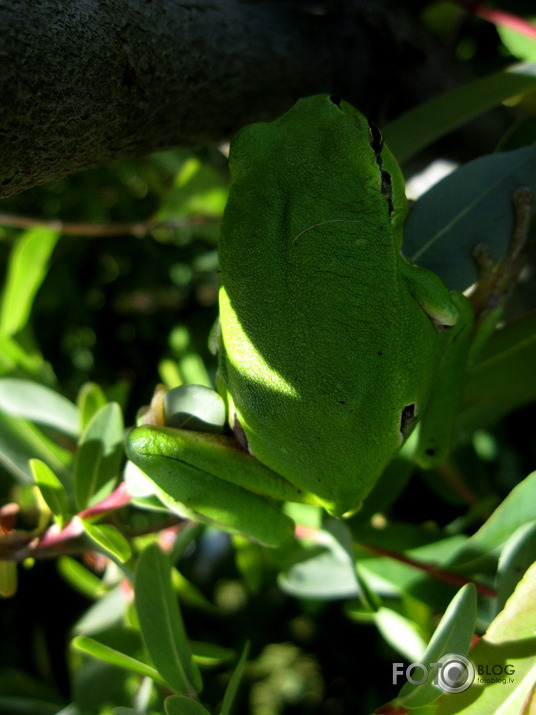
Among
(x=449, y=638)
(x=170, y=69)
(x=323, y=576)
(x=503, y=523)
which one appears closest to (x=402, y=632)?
(x=323, y=576)

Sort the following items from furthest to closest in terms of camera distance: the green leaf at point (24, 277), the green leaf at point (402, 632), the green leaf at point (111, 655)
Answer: the green leaf at point (24, 277)
the green leaf at point (402, 632)
the green leaf at point (111, 655)

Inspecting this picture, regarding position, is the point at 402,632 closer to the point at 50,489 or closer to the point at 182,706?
the point at 182,706

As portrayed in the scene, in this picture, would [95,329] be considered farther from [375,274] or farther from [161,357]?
[375,274]

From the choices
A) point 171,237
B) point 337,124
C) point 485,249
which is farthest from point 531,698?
point 171,237

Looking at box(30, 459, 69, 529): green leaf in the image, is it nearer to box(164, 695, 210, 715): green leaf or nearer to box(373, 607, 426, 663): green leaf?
box(164, 695, 210, 715): green leaf

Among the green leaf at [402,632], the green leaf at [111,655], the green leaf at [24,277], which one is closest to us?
the green leaf at [111,655]

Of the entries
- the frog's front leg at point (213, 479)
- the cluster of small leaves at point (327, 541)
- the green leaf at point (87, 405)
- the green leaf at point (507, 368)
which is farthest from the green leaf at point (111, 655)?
the green leaf at point (507, 368)

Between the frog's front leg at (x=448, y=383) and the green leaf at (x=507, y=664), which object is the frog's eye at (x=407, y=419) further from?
the green leaf at (x=507, y=664)

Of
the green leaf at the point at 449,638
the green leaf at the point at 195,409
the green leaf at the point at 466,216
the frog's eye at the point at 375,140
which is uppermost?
the frog's eye at the point at 375,140

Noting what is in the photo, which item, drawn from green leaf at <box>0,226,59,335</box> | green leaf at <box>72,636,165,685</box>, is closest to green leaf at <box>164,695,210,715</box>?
green leaf at <box>72,636,165,685</box>
